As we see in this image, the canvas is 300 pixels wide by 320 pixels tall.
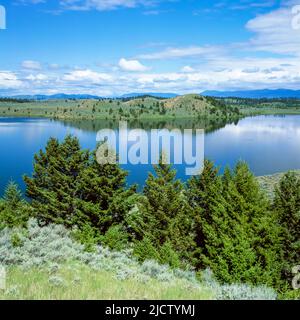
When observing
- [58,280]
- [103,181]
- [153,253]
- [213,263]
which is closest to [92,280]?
→ [58,280]

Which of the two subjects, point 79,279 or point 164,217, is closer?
point 79,279

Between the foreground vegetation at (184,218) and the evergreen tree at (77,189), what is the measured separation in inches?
2.7

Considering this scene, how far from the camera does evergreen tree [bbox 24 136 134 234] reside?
82.5 ft

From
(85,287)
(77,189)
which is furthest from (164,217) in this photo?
(85,287)

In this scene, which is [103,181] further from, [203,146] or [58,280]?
[203,146]

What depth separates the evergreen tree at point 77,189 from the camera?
990 inches

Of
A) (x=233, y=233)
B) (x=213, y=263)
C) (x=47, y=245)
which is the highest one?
(x=47, y=245)

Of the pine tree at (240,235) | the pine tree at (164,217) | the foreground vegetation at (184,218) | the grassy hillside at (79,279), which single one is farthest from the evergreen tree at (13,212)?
the pine tree at (240,235)

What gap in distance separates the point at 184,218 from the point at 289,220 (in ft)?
24.0

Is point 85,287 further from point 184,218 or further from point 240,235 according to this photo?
point 184,218

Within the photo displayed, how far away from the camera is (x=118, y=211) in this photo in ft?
84.6

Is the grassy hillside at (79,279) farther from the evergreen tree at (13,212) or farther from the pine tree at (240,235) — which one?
the evergreen tree at (13,212)

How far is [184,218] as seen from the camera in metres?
26.1

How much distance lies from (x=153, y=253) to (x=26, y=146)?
8317 cm
